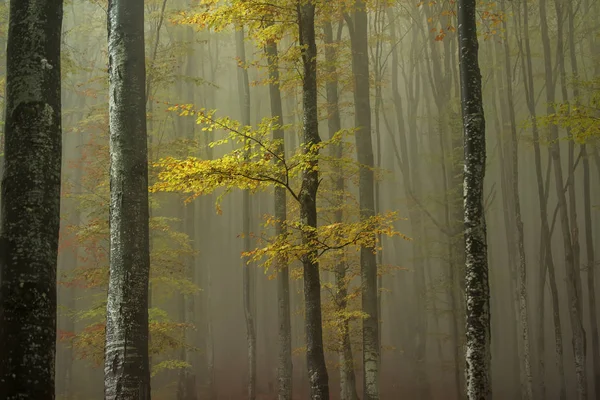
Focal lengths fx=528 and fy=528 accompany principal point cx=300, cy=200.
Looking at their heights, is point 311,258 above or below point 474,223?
below

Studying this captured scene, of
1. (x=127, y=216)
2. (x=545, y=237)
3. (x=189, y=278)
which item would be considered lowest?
(x=189, y=278)

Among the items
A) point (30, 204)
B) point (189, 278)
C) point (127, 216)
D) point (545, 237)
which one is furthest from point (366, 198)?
point (30, 204)

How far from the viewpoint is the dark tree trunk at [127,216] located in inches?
267

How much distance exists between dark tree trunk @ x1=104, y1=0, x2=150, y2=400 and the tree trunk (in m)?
6.59

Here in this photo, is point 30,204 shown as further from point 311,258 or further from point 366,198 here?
point 366,198

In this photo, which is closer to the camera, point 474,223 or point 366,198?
point 474,223

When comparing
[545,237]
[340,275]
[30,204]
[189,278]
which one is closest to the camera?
[30,204]

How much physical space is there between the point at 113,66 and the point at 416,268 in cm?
2231

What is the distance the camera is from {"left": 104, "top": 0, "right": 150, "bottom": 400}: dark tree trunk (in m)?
6.79

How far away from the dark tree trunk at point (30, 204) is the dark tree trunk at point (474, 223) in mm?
6205

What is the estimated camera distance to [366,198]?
14.6 metres

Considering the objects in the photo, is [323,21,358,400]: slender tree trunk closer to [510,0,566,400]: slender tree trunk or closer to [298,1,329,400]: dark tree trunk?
[298,1,329,400]: dark tree trunk

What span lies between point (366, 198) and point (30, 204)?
1106 centimetres

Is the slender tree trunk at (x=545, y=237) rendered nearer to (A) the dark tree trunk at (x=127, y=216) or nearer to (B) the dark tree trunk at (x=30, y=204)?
(A) the dark tree trunk at (x=127, y=216)
